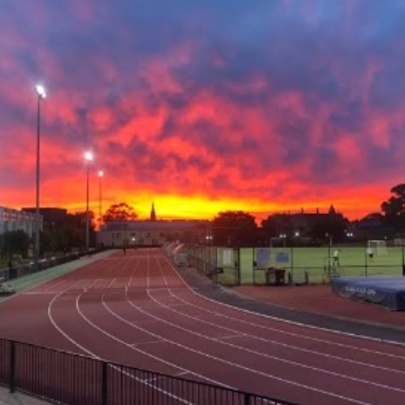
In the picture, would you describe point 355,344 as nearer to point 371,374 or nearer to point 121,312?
point 371,374

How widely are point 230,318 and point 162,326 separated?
333cm

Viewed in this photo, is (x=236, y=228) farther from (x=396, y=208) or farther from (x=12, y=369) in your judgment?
(x=12, y=369)

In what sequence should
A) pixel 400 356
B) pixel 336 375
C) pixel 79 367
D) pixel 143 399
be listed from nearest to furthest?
1. pixel 143 399
2. pixel 79 367
3. pixel 336 375
4. pixel 400 356

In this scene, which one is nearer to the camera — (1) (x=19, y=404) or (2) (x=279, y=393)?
(1) (x=19, y=404)

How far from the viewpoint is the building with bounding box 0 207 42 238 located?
4656 inches

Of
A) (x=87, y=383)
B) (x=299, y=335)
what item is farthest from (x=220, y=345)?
(x=87, y=383)

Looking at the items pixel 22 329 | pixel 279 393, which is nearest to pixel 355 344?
pixel 279 393

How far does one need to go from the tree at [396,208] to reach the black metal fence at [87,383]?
159566 millimetres

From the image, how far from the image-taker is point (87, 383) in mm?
11594

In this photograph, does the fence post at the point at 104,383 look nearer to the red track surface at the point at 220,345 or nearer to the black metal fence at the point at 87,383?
the black metal fence at the point at 87,383

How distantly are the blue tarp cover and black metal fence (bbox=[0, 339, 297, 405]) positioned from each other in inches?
735

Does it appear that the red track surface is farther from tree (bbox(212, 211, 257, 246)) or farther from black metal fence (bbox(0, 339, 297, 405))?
tree (bbox(212, 211, 257, 246))

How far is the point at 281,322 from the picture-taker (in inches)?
962

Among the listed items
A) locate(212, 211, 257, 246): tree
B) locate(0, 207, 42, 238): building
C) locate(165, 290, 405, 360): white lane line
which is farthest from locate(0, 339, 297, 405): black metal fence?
locate(212, 211, 257, 246): tree
